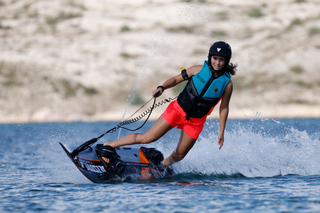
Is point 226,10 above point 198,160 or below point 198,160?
above

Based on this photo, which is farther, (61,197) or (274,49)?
(274,49)

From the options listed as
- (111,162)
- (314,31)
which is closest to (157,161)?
(111,162)

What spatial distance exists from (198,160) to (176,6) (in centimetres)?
4099

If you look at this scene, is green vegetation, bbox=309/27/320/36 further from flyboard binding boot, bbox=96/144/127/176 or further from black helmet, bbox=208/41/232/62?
flyboard binding boot, bbox=96/144/127/176

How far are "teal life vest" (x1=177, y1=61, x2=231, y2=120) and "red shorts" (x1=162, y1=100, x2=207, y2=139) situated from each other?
0.11m

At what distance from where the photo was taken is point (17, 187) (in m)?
8.81

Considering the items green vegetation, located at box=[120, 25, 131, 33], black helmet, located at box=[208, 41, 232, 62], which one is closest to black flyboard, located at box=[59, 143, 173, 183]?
black helmet, located at box=[208, 41, 232, 62]

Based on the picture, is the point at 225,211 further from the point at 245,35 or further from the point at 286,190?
the point at 245,35

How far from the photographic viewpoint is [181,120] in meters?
8.55

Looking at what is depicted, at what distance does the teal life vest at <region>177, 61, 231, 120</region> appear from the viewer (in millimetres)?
8242

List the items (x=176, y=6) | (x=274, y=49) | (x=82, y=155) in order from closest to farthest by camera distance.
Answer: (x=82, y=155) → (x=274, y=49) → (x=176, y=6)

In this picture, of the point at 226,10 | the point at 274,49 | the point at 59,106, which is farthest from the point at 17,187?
the point at 226,10

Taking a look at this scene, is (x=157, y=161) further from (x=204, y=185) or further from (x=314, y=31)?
(x=314, y=31)

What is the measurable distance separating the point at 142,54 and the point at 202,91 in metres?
37.9
